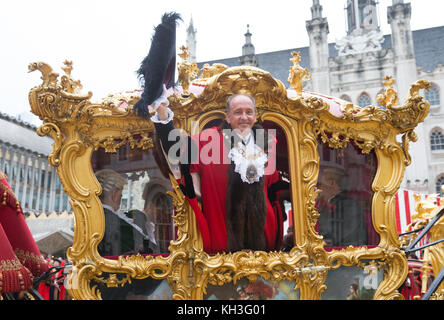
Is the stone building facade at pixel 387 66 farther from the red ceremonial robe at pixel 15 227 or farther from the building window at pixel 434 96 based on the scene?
the red ceremonial robe at pixel 15 227

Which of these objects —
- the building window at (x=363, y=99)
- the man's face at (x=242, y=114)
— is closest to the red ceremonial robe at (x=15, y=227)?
the man's face at (x=242, y=114)

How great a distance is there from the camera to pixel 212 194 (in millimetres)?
3014

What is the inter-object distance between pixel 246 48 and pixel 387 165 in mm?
27516

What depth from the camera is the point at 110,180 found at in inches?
126

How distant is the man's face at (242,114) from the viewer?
9.68 feet

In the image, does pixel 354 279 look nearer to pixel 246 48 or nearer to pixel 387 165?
pixel 387 165

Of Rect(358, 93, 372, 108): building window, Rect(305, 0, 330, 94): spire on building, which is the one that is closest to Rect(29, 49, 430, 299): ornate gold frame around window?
Rect(305, 0, 330, 94): spire on building

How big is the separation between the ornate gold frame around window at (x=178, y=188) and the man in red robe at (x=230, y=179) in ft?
0.35

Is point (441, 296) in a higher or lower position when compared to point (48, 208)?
lower

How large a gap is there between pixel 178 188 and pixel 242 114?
715 mm

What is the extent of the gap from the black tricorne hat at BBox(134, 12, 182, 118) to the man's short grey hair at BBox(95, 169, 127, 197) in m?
0.63

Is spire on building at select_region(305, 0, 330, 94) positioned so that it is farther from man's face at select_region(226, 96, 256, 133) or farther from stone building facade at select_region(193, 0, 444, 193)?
man's face at select_region(226, 96, 256, 133)
